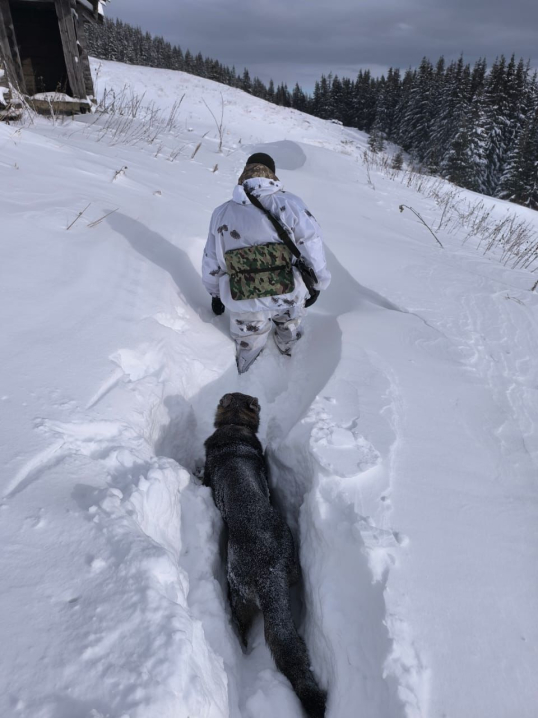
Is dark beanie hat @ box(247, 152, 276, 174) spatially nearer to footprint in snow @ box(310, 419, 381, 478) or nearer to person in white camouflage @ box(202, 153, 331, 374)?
person in white camouflage @ box(202, 153, 331, 374)

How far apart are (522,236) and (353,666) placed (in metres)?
6.69

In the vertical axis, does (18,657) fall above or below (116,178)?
below

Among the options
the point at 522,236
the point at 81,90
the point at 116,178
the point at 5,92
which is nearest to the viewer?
the point at 116,178

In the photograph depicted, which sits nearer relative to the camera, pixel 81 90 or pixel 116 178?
pixel 116 178

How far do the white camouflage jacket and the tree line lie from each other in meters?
12.5

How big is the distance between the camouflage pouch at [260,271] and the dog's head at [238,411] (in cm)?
80

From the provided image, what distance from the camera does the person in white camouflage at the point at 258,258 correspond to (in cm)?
271

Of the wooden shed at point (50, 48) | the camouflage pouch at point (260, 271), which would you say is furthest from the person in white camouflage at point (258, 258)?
the wooden shed at point (50, 48)

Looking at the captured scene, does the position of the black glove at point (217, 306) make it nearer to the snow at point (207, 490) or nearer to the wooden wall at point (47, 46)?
the snow at point (207, 490)

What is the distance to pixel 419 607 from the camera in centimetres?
143

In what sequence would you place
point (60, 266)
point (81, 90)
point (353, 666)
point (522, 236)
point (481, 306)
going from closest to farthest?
point (353, 666), point (60, 266), point (481, 306), point (522, 236), point (81, 90)

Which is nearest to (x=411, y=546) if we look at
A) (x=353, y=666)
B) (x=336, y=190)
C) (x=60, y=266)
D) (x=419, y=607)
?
(x=419, y=607)

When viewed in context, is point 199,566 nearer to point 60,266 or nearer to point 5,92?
point 60,266

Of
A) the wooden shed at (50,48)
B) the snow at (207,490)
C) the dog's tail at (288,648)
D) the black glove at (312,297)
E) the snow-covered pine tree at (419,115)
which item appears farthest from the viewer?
the snow-covered pine tree at (419,115)
